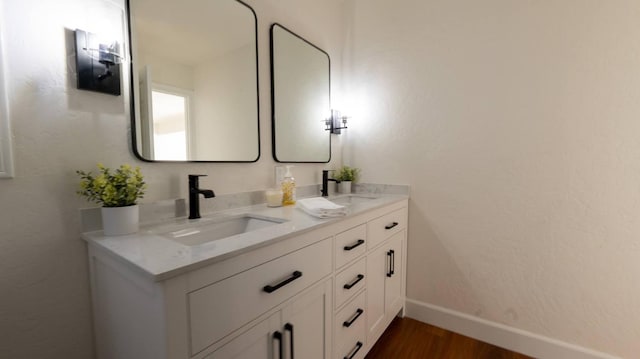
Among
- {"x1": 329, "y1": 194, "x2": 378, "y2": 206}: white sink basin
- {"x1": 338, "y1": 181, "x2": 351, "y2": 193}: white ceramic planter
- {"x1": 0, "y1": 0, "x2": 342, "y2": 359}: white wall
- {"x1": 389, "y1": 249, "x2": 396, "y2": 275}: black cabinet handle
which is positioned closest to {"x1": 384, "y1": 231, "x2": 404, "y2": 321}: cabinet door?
{"x1": 389, "y1": 249, "x2": 396, "y2": 275}: black cabinet handle

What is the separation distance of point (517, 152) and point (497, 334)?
1.11m

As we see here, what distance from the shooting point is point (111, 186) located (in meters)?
0.85

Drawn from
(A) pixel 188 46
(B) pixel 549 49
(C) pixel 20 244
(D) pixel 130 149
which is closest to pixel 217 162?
(D) pixel 130 149

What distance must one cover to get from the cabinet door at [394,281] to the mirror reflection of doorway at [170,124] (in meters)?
1.28

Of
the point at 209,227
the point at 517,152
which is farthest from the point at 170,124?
the point at 517,152

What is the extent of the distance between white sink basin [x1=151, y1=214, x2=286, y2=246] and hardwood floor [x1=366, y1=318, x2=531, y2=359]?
1047 millimetres

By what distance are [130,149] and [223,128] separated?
0.41 metres

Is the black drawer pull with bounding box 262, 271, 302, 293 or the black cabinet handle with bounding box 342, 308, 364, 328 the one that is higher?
the black drawer pull with bounding box 262, 271, 302, 293

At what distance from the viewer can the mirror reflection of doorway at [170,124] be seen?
1073 mm

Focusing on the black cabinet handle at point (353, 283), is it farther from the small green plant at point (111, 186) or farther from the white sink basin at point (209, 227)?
the small green plant at point (111, 186)

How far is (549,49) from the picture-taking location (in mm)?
1464

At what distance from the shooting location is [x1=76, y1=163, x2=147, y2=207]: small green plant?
847 millimetres

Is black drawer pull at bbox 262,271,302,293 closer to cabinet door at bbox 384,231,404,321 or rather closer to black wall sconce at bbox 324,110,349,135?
cabinet door at bbox 384,231,404,321

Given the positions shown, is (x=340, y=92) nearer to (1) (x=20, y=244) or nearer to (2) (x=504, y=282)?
(2) (x=504, y=282)
